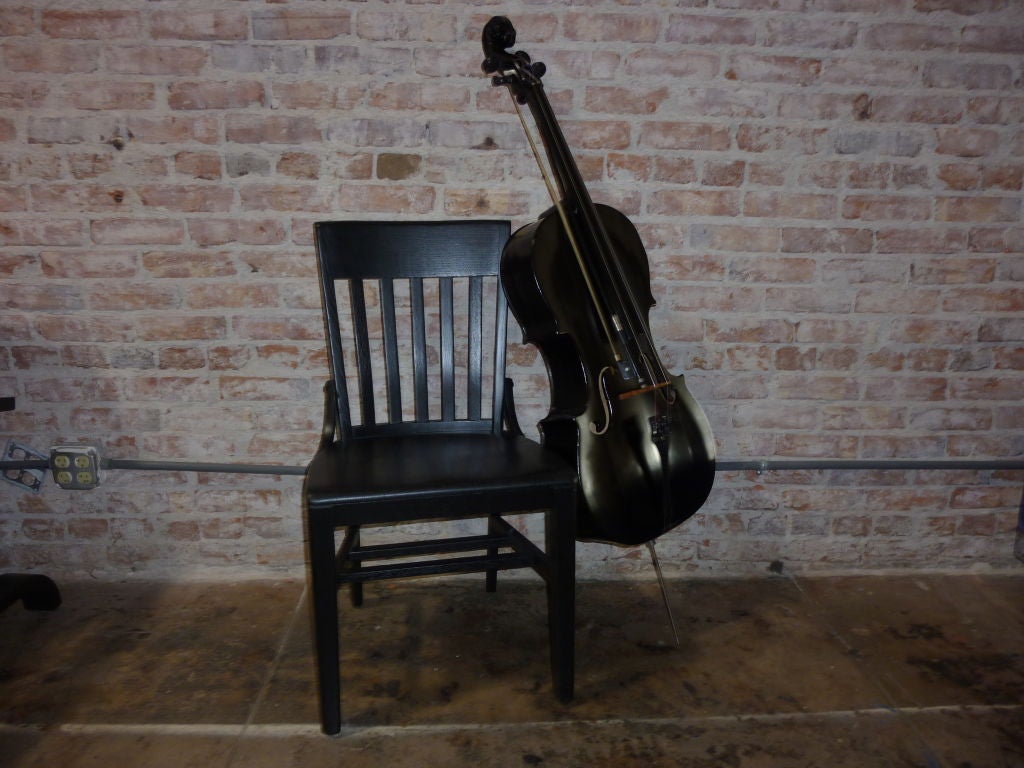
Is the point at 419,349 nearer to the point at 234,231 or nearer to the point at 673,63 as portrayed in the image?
the point at 234,231

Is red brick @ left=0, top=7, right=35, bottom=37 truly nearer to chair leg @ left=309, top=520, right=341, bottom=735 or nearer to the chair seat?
the chair seat

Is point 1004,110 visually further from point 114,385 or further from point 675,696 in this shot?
point 114,385

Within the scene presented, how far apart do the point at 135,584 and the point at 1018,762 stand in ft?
6.52

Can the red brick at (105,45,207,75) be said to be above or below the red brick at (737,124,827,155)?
above

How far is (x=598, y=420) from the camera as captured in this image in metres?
1.30

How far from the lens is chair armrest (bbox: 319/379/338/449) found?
4.62 feet

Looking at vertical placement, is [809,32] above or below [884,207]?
above

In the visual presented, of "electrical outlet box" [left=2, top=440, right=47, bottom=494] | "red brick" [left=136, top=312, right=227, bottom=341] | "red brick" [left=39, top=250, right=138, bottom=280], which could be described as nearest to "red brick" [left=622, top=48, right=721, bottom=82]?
→ "red brick" [left=136, top=312, right=227, bottom=341]

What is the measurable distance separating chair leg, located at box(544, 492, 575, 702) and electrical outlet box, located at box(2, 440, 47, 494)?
53.2 inches

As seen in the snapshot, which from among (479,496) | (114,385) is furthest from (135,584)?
(479,496)

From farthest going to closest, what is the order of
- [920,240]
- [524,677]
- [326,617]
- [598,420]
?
[920,240] < [524,677] < [598,420] < [326,617]

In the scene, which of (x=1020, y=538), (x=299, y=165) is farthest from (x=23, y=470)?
(x=1020, y=538)

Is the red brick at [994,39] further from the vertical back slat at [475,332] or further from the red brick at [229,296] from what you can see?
the red brick at [229,296]

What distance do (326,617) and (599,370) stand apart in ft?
2.24
